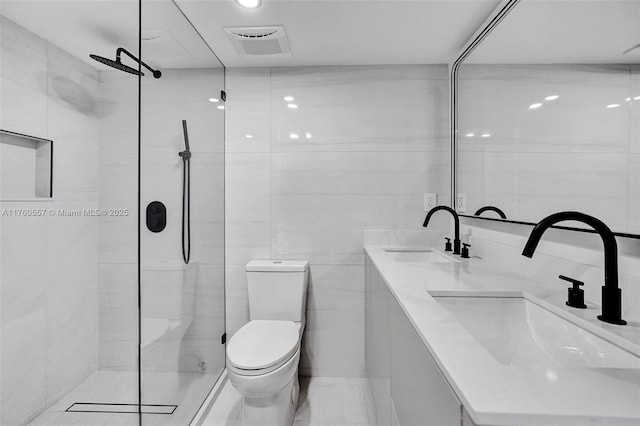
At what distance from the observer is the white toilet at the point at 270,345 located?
4.57 feet

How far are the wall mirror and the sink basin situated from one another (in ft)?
1.07

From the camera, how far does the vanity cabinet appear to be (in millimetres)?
637

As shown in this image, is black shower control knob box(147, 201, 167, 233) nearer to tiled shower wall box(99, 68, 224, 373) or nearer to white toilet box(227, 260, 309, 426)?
tiled shower wall box(99, 68, 224, 373)

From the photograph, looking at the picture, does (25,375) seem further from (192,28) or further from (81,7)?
(192,28)

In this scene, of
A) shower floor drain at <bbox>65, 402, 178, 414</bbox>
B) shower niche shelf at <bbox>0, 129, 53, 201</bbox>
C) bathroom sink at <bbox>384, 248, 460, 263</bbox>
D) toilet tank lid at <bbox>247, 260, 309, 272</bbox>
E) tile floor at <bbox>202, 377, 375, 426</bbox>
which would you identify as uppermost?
shower niche shelf at <bbox>0, 129, 53, 201</bbox>

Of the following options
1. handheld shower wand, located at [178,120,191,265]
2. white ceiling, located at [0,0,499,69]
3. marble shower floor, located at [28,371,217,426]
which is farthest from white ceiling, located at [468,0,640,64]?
marble shower floor, located at [28,371,217,426]

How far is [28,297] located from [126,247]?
38 centimetres

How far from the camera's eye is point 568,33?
107 cm

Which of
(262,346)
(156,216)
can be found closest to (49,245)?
(156,216)

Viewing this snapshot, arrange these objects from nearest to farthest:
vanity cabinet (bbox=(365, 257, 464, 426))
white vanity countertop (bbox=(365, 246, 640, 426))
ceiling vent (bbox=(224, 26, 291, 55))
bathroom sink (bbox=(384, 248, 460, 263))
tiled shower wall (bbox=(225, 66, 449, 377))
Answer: white vanity countertop (bbox=(365, 246, 640, 426)), vanity cabinet (bbox=(365, 257, 464, 426)), ceiling vent (bbox=(224, 26, 291, 55)), bathroom sink (bbox=(384, 248, 460, 263)), tiled shower wall (bbox=(225, 66, 449, 377))

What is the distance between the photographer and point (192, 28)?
1678mm

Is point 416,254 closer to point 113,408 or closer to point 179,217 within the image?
point 179,217

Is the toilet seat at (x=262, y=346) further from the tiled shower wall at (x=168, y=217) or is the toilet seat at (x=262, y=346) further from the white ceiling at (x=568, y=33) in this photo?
the white ceiling at (x=568, y=33)

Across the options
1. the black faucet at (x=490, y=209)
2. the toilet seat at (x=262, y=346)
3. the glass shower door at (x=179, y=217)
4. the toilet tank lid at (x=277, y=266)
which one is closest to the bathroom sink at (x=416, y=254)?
the black faucet at (x=490, y=209)
